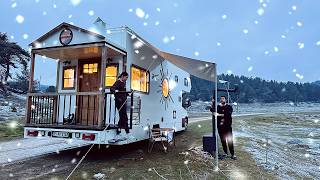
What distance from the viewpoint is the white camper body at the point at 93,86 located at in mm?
8172

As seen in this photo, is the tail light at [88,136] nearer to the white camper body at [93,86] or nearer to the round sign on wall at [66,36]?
the white camper body at [93,86]

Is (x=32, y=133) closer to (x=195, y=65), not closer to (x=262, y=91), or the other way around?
(x=195, y=65)

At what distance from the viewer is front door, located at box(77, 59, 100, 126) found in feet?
32.5

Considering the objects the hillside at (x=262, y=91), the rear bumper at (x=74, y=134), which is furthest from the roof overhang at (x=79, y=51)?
the hillside at (x=262, y=91)

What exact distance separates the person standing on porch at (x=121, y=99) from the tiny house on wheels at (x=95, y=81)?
19 cm

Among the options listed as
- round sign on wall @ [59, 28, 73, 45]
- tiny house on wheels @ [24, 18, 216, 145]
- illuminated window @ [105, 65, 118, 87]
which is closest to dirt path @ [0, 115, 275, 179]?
tiny house on wheels @ [24, 18, 216, 145]

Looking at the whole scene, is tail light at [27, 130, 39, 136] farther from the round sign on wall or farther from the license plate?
the round sign on wall

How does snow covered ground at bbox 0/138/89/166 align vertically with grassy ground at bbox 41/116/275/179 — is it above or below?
above

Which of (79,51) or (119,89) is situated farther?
(79,51)

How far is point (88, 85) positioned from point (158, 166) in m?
3.77

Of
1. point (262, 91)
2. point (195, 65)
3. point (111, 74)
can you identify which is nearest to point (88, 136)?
point (111, 74)

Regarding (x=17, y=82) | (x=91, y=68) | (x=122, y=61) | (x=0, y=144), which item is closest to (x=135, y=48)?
(x=122, y=61)

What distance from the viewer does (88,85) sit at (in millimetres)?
10141

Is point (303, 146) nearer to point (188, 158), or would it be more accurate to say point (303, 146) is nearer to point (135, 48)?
point (188, 158)
